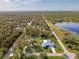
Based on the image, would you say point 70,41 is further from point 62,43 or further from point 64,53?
point 64,53

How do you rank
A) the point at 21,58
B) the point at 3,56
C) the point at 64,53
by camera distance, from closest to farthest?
the point at 21,58
the point at 3,56
the point at 64,53

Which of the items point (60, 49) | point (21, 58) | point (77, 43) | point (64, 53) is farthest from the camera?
point (77, 43)

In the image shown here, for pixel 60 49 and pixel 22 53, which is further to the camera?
pixel 60 49

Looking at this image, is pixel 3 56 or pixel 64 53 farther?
pixel 64 53

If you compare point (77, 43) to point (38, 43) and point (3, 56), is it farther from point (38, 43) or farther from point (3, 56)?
point (3, 56)

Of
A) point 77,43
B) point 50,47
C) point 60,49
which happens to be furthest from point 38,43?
point 77,43

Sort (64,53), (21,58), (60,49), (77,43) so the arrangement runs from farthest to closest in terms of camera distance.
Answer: (77,43)
(60,49)
(64,53)
(21,58)

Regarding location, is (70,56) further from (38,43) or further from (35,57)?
(38,43)

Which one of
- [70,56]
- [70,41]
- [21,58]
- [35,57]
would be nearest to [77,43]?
[70,41]

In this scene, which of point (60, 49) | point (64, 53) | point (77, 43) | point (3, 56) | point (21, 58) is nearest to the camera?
point (21, 58)
